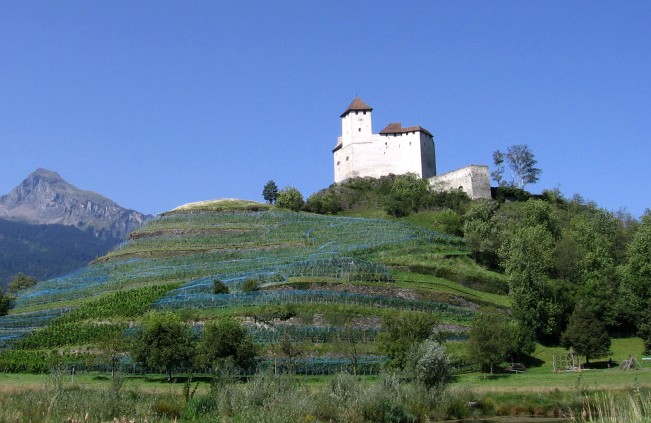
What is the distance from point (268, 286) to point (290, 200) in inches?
2014

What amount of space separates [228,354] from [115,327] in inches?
667

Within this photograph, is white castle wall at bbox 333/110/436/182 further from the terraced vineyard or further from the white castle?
the terraced vineyard

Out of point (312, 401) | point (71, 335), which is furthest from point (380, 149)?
point (312, 401)

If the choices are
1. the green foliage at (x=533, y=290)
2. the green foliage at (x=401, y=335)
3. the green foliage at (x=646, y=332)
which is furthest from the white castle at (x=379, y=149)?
the green foliage at (x=401, y=335)

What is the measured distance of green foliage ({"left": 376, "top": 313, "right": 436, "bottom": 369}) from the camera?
47719 millimetres

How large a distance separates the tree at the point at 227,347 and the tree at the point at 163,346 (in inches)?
52.3

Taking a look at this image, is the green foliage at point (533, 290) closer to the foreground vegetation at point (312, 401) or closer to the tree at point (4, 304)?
the foreground vegetation at point (312, 401)

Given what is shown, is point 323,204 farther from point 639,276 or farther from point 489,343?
point 489,343

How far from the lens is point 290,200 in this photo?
11875cm

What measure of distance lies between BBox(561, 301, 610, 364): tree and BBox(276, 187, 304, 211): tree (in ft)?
219

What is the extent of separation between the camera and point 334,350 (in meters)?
54.3

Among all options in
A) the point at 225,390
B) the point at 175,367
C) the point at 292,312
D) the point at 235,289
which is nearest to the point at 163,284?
the point at 235,289

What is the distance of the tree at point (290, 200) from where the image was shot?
118125mm

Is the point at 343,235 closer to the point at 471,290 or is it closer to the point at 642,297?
the point at 471,290
